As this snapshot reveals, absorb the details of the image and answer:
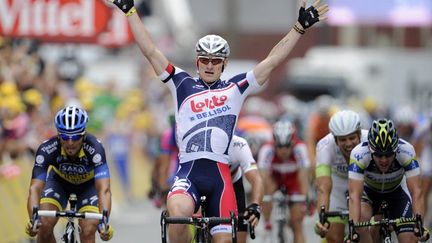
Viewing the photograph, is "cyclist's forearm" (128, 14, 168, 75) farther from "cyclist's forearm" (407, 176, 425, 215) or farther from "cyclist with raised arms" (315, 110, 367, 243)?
"cyclist's forearm" (407, 176, 425, 215)

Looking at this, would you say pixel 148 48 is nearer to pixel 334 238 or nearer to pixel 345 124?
pixel 345 124

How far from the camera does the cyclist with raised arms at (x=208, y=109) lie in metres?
10.9

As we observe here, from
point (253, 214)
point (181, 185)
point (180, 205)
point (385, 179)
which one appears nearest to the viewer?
point (180, 205)

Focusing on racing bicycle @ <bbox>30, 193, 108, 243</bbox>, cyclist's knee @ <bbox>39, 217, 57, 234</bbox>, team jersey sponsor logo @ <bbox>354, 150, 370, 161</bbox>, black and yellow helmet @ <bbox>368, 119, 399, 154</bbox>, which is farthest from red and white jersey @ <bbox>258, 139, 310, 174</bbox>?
racing bicycle @ <bbox>30, 193, 108, 243</bbox>

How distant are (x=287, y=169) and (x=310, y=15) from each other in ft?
15.5

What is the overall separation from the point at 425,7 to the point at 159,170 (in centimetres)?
2918

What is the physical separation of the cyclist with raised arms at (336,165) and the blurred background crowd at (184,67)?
15.6 feet

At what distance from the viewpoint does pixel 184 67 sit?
135 feet

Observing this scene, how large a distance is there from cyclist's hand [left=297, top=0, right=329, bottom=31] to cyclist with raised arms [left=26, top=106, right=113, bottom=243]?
221 cm

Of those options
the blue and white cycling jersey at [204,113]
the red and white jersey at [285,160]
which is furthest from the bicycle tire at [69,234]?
the red and white jersey at [285,160]

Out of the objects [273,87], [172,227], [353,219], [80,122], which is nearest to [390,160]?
[353,219]

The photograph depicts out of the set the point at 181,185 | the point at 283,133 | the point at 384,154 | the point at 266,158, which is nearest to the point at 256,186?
the point at 181,185

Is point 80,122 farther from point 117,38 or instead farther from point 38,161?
point 117,38

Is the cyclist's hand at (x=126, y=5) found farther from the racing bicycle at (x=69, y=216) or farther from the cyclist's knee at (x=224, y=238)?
the cyclist's knee at (x=224, y=238)
